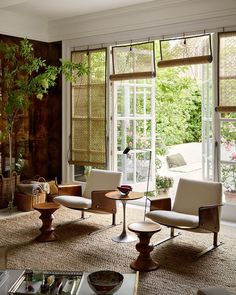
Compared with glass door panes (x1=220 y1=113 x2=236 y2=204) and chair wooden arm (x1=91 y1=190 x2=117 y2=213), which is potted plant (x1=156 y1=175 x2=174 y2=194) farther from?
chair wooden arm (x1=91 y1=190 x2=117 y2=213)

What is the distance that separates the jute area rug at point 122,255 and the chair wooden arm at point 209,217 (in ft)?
0.95

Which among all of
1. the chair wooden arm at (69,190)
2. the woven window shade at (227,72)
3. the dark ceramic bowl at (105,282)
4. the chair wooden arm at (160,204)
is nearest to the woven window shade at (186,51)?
the woven window shade at (227,72)

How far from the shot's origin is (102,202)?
5.02 meters

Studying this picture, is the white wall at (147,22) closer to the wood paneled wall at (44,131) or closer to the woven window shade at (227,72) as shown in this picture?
the woven window shade at (227,72)

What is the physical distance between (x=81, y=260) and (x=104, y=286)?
169 cm

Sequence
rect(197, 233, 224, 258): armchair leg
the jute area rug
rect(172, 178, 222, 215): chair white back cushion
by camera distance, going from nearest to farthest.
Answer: the jute area rug
rect(197, 233, 224, 258): armchair leg
rect(172, 178, 222, 215): chair white back cushion

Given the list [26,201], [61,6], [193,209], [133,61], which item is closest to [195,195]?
[193,209]

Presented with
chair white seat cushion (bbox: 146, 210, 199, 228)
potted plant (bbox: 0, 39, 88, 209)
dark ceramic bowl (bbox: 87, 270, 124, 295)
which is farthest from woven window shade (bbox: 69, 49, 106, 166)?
dark ceramic bowl (bbox: 87, 270, 124, 295)

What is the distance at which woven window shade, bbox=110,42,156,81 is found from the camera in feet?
20.0

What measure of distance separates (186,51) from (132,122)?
4.97 ft

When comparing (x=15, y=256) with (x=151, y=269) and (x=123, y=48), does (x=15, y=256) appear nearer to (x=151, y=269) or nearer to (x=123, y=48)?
(x=151, y=269)

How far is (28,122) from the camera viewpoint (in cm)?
696

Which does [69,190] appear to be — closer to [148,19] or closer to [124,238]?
[124,238]

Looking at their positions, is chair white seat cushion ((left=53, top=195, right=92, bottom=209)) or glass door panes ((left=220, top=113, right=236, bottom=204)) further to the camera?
glass door panes ((left=220, top=113, right=236, bottom=204))
